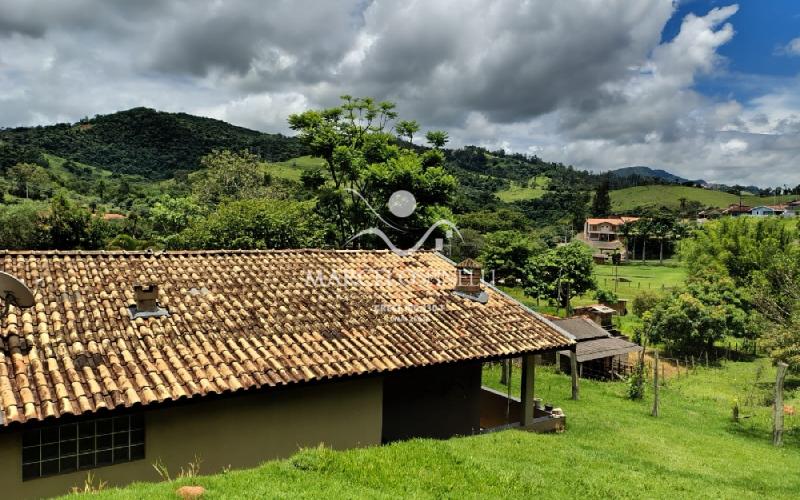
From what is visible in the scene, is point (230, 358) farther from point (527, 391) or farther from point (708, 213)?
point (708, 213)

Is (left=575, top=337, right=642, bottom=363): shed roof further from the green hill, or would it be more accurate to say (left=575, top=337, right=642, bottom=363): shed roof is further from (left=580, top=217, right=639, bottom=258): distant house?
the green hill

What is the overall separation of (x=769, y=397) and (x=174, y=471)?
85.9 ft

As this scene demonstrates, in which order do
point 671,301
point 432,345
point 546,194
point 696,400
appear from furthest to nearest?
1. point 546,194
2. point 671,301
3. point 696,400
4. point 432,345

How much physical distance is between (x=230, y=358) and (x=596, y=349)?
21.9 meters

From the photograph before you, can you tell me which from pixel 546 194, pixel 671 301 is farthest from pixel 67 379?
pixel 546 194

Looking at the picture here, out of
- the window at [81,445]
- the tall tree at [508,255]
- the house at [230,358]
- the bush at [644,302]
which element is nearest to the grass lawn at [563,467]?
the window at [81,445]

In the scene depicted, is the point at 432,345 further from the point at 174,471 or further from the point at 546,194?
the point at 546,194

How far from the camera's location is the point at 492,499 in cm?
683

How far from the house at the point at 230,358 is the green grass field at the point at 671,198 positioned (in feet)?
447

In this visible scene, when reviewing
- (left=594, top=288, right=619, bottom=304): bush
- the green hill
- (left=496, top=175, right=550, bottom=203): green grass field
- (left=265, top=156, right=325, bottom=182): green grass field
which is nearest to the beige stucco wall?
(left=594, top=288, right=619, bottom=304): bush

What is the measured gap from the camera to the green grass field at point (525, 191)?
140 metres

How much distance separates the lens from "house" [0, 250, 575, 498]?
7254 millimetres

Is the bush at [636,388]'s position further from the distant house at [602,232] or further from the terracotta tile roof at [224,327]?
the distant house at [602,232]

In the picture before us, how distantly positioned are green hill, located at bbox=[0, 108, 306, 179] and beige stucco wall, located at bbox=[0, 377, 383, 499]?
10217cm
